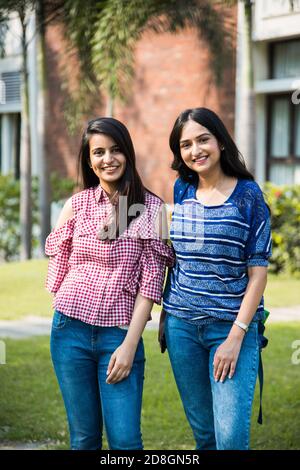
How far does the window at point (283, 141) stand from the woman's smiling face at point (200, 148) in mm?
11089

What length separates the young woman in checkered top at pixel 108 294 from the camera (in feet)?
9.80

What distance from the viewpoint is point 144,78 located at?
51.9 feet

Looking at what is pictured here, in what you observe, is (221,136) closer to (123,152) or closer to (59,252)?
(123,152)

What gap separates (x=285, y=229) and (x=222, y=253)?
26.7ft

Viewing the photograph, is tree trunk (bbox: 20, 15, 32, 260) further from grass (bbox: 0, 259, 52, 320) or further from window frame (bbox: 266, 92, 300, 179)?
window frame (bbox: 266, 92, 300, 179)

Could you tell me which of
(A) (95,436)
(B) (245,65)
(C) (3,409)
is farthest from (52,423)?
(B) (245,65)

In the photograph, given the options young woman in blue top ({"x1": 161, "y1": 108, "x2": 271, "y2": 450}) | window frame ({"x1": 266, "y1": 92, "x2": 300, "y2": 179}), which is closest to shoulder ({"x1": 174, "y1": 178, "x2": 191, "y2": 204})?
young woman in blue top ({"x1": 161, "y1": 108, "x2": 271, "y2": 450})

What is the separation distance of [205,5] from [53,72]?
6.67 meters

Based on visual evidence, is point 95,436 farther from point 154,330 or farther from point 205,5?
point 205,5

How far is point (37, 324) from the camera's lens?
8188 millimetres

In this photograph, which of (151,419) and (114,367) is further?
(151,419)

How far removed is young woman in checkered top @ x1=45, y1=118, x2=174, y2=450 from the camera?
2.99 meters

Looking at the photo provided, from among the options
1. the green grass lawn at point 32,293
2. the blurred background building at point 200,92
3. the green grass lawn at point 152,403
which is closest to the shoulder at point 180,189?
the green grass lawn at point 152,403

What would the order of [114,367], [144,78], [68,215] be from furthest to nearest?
[144,78], [68,215], [114,367]
